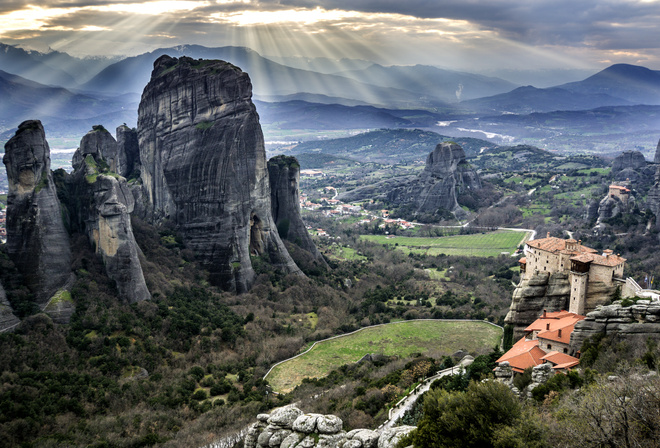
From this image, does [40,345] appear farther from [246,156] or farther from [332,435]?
[246,156]

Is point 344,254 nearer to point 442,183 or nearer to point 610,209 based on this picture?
point 610,209

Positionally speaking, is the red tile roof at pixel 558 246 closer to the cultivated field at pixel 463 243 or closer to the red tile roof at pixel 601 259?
the red tile roof at pixel 601 259

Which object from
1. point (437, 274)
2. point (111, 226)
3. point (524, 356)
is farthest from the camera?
point (437, 274)

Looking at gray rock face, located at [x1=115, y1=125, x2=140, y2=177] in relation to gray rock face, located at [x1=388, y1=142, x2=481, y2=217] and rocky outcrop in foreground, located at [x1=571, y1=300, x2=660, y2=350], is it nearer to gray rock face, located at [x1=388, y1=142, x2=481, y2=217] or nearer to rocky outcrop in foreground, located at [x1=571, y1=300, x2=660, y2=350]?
rocky outcrop in foreground, located at [x1=571, y1=300, x2=660, y2=350]

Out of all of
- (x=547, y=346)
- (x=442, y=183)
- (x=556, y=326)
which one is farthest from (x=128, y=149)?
(x=442, y=183)

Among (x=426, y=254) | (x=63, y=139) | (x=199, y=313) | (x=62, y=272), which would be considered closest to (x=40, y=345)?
(x=62, y=272)

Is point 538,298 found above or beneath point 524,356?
above

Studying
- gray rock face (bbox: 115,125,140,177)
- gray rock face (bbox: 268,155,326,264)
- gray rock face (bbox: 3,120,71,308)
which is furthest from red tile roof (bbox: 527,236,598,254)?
gray rock face (bbox: 115,125,140,177)
